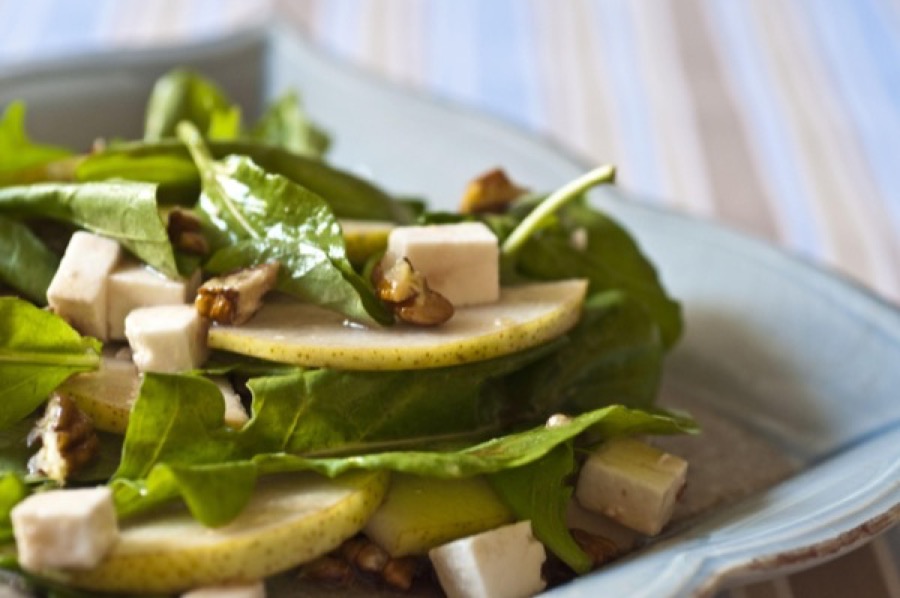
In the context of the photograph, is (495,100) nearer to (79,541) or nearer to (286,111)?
(286,111)

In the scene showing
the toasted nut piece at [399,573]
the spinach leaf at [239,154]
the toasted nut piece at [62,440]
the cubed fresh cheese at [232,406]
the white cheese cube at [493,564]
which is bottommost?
the toasted nut piece at [399,573]

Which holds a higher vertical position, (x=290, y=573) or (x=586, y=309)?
(x=586, y=309)

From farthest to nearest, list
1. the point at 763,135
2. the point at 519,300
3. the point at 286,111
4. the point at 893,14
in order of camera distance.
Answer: the point at 893,14, the point at 763,135, the point at 286,111, the point at 519,300

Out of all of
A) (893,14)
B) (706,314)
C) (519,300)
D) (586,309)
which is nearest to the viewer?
(519,300)

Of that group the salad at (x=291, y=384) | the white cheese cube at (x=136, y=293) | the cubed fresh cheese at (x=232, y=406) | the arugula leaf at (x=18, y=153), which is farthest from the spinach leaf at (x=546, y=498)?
the arugula leaf at (x=18, y=153)

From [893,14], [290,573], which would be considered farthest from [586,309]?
[893,14]

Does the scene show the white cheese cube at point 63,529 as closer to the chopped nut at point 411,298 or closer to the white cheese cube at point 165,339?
the white cheese cube at point 165,339

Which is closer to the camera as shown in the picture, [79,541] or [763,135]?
[79,541]
